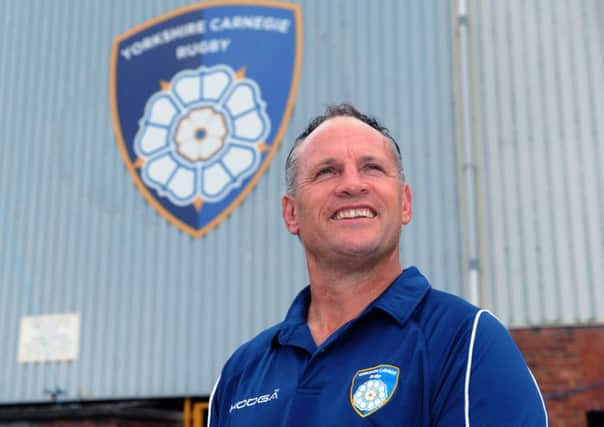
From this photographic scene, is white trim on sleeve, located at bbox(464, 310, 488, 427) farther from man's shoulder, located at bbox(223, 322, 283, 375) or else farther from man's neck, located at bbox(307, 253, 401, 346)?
man's shoulder, located at bbox(223, 322, 283, 375)

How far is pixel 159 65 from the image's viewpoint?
30.5ft

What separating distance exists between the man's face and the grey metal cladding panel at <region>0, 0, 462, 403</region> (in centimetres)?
594

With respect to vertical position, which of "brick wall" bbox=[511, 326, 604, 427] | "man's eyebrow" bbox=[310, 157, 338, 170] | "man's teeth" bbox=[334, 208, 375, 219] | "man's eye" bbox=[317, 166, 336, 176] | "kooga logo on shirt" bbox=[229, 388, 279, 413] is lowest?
"brick wall" bbox=[511, 326, 604, 427]

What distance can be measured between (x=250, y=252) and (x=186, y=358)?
1379 millimetres

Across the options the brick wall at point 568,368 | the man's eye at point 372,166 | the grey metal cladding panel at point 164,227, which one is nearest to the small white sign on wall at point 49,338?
the grey metal cladding panel at point 164,227

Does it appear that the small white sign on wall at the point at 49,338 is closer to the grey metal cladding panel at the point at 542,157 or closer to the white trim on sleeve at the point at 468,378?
the grey metal cladding panel at the point at 542,157

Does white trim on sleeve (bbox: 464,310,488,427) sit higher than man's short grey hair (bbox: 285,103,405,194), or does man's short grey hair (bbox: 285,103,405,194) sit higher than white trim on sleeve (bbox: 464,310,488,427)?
man's short grey hair (bbox: 285,103,405,194)

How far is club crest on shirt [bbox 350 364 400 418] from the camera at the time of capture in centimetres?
161

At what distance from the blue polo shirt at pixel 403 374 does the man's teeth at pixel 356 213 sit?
181mm

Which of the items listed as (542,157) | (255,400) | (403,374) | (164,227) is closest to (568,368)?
(542,157)

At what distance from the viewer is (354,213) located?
1.94m

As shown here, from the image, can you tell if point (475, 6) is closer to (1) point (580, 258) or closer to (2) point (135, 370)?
(1) point (580, 258)

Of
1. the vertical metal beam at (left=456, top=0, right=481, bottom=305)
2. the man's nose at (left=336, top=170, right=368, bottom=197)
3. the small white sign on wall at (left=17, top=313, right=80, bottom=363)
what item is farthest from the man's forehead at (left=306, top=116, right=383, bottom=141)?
the small white sign on wall at (left=17, top=313, right=80, bottom=363)

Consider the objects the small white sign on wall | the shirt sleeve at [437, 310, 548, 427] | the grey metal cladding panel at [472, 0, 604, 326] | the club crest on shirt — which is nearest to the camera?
the shirt sleeve at [437, 310, 548, 427]
